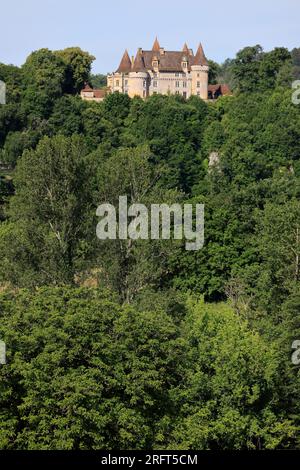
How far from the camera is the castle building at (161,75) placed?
318 ft

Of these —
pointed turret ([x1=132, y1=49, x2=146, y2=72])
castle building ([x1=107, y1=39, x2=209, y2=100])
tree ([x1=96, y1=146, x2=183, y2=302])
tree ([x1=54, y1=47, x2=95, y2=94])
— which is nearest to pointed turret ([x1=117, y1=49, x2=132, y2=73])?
castle building ([x1=107, y1=39, x2=209, y2=100])

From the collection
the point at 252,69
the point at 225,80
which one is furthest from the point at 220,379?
the point at 225,80

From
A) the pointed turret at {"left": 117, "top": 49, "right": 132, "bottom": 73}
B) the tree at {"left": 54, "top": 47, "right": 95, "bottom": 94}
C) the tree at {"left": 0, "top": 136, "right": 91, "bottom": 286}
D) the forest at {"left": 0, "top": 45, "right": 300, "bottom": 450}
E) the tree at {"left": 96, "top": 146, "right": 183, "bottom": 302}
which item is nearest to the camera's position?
the forest at {"left": 0, "top": 45, "right": 300, "bottom": 450}

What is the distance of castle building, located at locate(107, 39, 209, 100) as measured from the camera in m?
97.1

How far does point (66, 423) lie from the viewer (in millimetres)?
28781

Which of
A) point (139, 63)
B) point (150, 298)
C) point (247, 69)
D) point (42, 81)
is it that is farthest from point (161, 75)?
point (150, 298)

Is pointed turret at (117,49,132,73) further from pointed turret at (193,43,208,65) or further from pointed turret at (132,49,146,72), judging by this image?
pointed turret at (193,43,208,65)

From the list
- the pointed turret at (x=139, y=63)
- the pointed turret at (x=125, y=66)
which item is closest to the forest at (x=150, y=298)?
the pointed turret at (x=139, y=63)

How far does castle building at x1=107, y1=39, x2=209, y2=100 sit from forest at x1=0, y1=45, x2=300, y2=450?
646 inches

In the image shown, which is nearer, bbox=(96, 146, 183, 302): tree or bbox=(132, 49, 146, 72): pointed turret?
bbox=(96, 146, 183, 302): tree

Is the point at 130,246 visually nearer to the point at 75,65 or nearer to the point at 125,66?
the point at 75,65

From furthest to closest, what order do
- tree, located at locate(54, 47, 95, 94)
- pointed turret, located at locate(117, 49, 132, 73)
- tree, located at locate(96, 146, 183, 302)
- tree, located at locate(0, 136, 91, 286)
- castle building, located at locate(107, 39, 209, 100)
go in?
pointed turret, located at locate(117, 49, 132, 73)
castle building, located at locate(107, 39, 209, 100)
tree, located at locate(54, 47, 95, 94)
tree, located at locate(96, 146, 183, 302)
tree, located at locate(0, 136, 91, 286)

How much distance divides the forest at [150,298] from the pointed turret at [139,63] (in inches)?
666

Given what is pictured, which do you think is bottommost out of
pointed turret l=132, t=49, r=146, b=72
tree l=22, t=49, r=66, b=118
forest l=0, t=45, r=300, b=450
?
forest l=0, t=45, r=300, b=450
